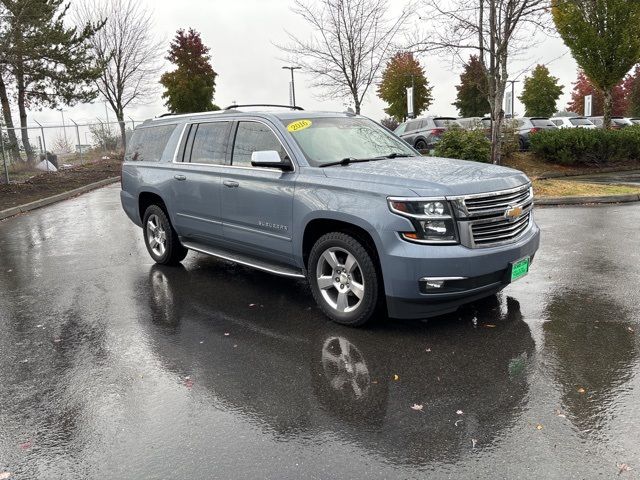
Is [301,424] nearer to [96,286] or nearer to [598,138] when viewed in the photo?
[96,286]

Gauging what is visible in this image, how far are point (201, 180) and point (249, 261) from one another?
114cm

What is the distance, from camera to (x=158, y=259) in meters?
7.53

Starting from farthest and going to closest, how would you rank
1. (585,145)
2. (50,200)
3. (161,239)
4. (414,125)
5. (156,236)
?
(414,125) → (585,145) → (50,200) → (156,236) → (161,239)

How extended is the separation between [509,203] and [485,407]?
187cm

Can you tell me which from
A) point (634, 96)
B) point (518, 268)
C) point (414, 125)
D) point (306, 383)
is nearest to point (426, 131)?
point (414, 125)

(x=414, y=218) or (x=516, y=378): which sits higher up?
(x=414, y=218)

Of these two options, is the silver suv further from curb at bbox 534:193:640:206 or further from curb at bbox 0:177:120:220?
curb at bbox 0:177:120:220

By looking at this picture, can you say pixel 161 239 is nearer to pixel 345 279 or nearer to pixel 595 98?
pixel 345 279

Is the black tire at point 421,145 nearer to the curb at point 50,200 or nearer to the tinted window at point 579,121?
the tinted window at point 579,121

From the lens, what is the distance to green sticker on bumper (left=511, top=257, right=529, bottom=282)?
4727 millimetres

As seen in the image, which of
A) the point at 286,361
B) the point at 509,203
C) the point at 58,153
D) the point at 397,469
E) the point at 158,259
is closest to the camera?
the point at 397,469

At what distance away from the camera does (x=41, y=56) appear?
19.4 metres

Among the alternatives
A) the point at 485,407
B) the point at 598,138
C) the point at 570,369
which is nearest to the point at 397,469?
the point at 485,407

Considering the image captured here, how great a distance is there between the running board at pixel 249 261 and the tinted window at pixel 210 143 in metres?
0.98
